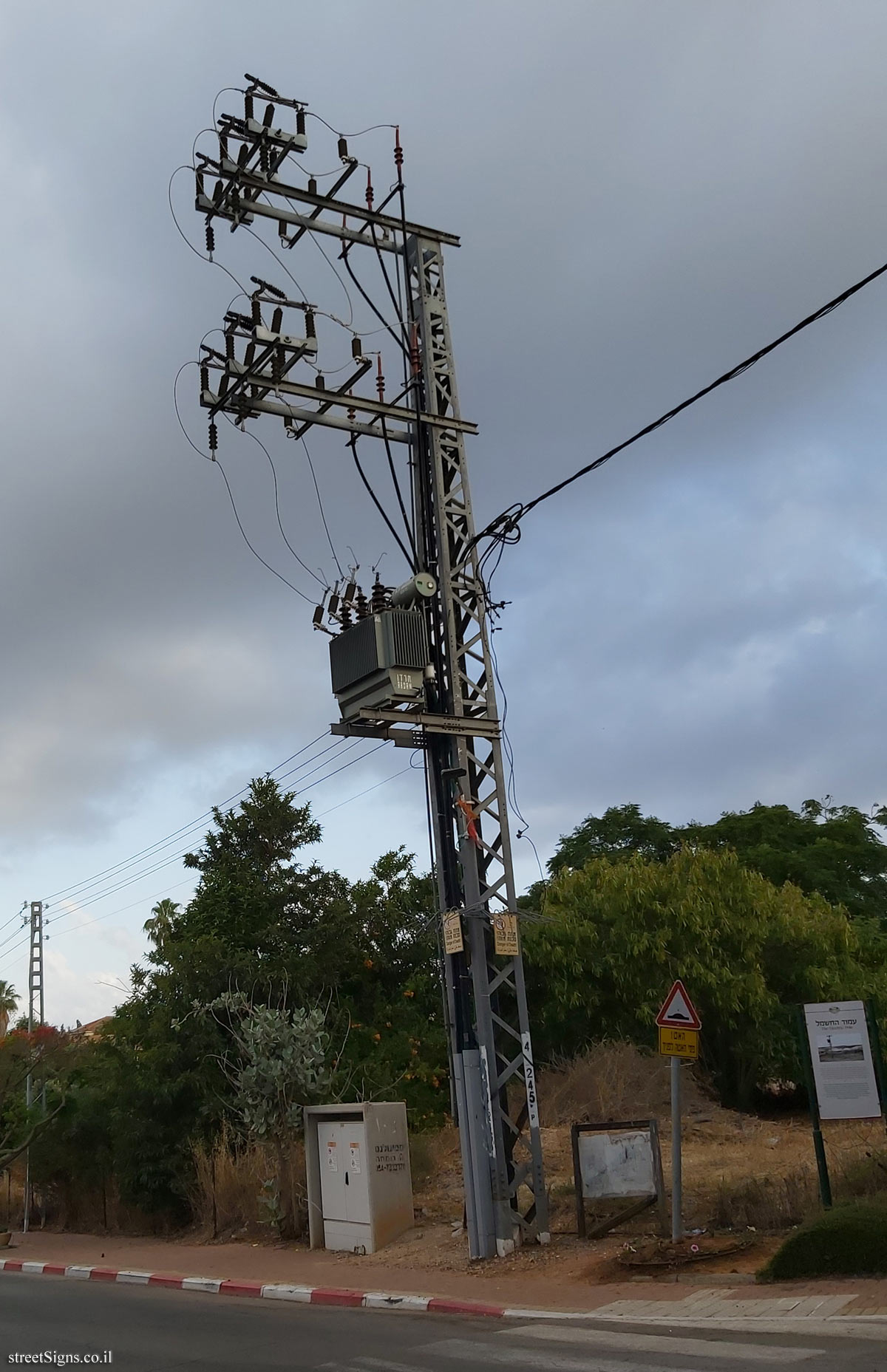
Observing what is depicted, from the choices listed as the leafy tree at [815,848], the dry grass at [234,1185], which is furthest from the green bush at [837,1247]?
the leafy tree at [815,848]

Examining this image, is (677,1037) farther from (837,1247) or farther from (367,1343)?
(367,1343)

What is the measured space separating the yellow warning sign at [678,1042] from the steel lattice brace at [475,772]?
161 cm

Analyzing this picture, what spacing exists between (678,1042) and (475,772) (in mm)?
4085

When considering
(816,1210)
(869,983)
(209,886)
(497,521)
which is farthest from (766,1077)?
(497,521)

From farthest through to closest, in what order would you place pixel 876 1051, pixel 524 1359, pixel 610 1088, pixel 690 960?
pixel 690 960
pixel 610 1088
pixel 876 1051
pixel 524 1359

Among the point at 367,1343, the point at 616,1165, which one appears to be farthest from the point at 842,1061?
the point at 367,1343

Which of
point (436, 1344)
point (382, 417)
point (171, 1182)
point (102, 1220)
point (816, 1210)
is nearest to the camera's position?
point (436, 1344)

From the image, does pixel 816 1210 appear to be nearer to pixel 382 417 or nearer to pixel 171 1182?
pixel 382 417

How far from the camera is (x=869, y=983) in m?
30.3

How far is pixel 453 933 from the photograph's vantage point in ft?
46.9

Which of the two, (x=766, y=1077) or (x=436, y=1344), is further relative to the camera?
(x=766, y=1077)

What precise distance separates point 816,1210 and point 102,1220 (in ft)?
57.5

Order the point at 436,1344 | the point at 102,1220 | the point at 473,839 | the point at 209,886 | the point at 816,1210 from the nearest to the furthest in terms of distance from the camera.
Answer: the point at 436,1344 → the point at 816,1210 → the point at 473,839 → the point at 102,1220 → the point at 209,886

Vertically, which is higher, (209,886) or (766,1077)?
(209,886)
